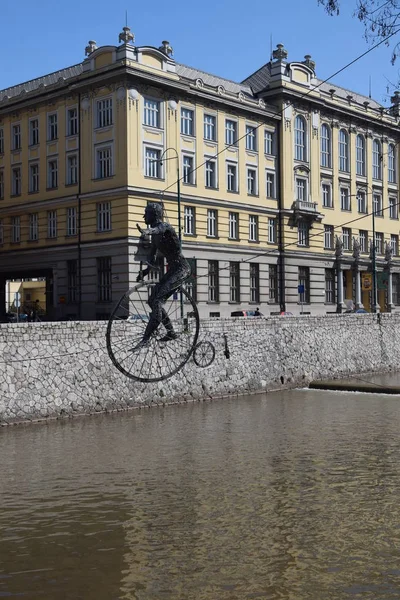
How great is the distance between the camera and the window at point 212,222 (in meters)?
53.7

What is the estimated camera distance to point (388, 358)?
38.2 m

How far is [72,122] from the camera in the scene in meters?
51.8

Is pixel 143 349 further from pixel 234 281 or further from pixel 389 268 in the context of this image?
pixel 389 268

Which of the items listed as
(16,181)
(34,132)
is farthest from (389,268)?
(16,181)

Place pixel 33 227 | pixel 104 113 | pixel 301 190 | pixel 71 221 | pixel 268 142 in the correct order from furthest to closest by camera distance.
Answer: pixel 301 190
pixel 268 142
pixel 33 227
pixel 71 221
pixel 104 113

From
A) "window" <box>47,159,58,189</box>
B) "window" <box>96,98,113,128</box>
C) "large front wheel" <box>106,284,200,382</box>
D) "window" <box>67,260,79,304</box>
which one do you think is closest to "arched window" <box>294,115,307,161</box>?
"window" <box>96,98,113,128</box>

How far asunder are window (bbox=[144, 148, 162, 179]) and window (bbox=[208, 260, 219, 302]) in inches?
280

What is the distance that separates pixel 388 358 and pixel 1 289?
3122cm

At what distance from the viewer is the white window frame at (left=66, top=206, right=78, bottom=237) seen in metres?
51.6

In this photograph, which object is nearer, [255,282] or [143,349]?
[143,349]

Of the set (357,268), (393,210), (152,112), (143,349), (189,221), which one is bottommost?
(143,349)

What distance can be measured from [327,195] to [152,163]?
18.7 meters

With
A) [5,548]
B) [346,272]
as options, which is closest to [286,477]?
[5,548]

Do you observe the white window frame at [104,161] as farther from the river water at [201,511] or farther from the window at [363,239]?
the river water at [201,511]
